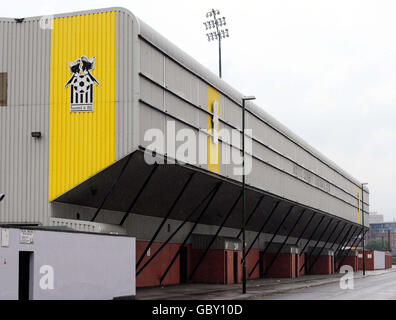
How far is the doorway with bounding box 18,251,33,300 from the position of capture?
71.8 ft

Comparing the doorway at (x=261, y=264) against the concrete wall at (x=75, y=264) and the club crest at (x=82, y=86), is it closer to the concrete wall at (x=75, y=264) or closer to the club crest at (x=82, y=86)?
the concrete wall at (x=75, y=264)

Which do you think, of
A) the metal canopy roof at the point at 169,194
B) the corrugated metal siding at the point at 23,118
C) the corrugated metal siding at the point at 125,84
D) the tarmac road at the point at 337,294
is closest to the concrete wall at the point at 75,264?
the metal canopy roof at the point at 169,194

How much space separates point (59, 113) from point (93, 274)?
26.1 feet

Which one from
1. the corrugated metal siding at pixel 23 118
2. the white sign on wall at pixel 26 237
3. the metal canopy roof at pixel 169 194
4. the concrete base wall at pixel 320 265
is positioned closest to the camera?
the white sign on wall at pixel 26 237

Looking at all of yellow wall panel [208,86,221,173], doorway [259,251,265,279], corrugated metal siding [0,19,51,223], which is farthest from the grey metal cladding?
doorway [259,251,265,279]

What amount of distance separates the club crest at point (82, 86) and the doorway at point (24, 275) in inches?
361

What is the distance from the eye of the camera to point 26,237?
2177cm

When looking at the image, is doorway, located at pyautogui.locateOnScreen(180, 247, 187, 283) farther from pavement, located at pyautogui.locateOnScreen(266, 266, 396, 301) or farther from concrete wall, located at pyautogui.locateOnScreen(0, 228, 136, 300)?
concrete wall, located at pyautogui.locateOnScreen(0, 228, 136, 300)

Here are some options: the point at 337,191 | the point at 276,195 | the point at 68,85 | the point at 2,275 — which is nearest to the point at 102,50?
the point at 68,85

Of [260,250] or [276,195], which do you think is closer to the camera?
[276,195]

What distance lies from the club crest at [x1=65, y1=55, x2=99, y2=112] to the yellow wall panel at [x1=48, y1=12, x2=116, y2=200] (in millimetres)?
149

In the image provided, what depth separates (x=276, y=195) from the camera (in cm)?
4956

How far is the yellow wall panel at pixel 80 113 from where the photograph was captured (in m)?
29.0
